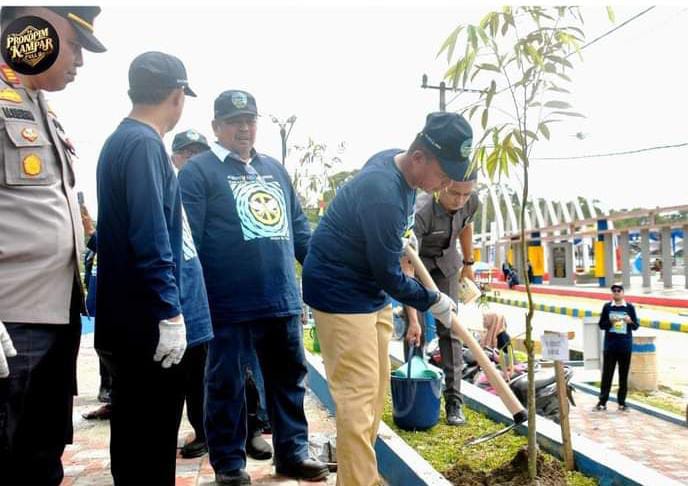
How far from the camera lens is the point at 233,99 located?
362cm

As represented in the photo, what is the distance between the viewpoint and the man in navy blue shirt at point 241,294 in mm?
3469

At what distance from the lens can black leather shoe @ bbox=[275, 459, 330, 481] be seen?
3.44 metres

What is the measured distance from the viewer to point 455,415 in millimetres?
4617

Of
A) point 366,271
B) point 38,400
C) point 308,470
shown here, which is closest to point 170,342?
point 38,400

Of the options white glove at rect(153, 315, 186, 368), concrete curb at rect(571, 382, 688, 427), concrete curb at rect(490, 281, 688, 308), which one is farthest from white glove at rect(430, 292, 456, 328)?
concrete curb at rect(490, 281, 688, 308)

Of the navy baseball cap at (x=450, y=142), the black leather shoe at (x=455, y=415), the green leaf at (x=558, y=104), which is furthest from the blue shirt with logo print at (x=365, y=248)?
the black leather shoe at (x=455, y=415)

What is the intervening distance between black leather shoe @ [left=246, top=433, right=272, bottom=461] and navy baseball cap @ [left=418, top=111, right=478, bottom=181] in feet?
7.07

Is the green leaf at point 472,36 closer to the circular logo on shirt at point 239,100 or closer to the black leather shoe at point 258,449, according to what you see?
the circular logo on shirt at point 239,100

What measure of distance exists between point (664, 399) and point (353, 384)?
293 inches

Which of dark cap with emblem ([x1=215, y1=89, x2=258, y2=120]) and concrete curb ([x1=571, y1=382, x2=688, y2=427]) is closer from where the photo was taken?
dark cap with emblem ([x1=215, y1=89, x2=258, y2=120])

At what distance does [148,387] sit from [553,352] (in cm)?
221

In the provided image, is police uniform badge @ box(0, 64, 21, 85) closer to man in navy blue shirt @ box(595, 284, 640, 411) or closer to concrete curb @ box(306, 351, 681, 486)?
concrete curb @ box(306, 351, 681, 486)

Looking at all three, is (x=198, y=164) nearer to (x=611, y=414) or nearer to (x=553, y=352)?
(x=553, y=352)

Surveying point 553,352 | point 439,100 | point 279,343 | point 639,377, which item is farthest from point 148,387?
point 439,100
